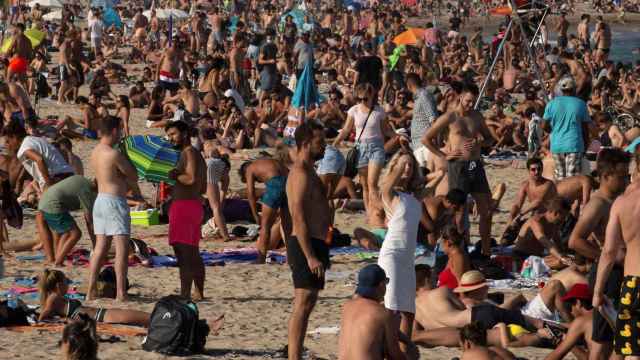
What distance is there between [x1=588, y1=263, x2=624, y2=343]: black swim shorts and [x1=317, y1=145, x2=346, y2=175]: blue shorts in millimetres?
5859

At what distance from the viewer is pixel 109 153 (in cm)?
915

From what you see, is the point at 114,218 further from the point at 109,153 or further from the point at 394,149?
the point at 394,149

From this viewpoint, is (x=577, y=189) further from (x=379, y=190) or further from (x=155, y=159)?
(x=155, y=159)

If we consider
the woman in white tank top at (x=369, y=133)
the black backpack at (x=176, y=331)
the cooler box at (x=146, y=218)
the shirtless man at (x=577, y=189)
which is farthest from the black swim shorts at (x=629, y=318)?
the cooler box at (x=146, y=218)

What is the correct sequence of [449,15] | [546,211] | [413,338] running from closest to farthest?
[413,338] → [546,211] → [449,15]

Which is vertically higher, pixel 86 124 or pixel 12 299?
pixel 86 124

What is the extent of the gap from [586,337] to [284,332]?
85.0 inches

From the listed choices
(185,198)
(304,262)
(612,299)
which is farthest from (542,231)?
(612,299)

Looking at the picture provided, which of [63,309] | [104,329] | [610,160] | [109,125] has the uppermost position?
[109,125]

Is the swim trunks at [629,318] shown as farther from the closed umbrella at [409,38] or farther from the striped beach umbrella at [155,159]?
the closed umbrella at [409,38]

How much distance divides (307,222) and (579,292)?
2161 mm

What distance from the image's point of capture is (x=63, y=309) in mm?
8555

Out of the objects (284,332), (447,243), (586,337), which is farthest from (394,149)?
(586,337)

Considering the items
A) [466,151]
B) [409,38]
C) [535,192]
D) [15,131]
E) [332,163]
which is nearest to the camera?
[466,151]
